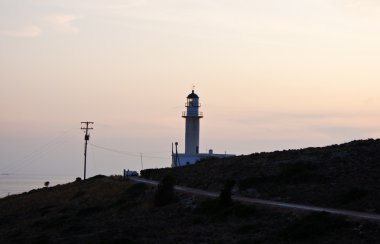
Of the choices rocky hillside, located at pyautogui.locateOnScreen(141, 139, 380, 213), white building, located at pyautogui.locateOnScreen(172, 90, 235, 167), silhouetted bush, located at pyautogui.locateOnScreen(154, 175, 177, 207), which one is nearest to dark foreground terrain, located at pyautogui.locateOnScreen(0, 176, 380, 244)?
silhouetted bush, located at pyautogui.locateOnScreen(154, 175, 177, 207)

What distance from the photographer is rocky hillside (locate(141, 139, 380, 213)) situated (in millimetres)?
35719

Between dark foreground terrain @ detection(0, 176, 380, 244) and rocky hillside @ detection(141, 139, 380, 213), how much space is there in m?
3.73

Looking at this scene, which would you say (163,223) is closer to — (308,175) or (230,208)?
(230,208)

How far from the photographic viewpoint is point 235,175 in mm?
51375

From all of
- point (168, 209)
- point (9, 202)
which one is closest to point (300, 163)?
point (168, 209)

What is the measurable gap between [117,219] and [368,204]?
15206 millimetres

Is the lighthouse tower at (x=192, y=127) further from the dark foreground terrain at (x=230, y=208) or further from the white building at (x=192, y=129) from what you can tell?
the dark foreground terrain at (x=230, y=208)

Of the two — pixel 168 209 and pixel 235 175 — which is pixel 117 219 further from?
pixel 235 175

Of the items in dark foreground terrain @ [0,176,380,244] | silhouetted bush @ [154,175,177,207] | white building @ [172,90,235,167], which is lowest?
dark foreground terrain @ [0,176,380,244]

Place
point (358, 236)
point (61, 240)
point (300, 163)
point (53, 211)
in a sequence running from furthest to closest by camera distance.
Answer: point (53, 211)
point (300, 163)
point (61, 240)
point (358, 236)

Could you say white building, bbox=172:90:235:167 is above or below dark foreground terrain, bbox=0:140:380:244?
above

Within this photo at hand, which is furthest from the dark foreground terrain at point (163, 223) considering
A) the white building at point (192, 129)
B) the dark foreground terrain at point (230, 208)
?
the white building at point (192, 129)

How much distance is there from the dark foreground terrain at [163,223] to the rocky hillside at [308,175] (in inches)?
147

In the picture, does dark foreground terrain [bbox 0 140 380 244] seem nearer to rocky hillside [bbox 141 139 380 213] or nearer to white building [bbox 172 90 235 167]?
rocky hillside [bbox 141 139 380 213]
